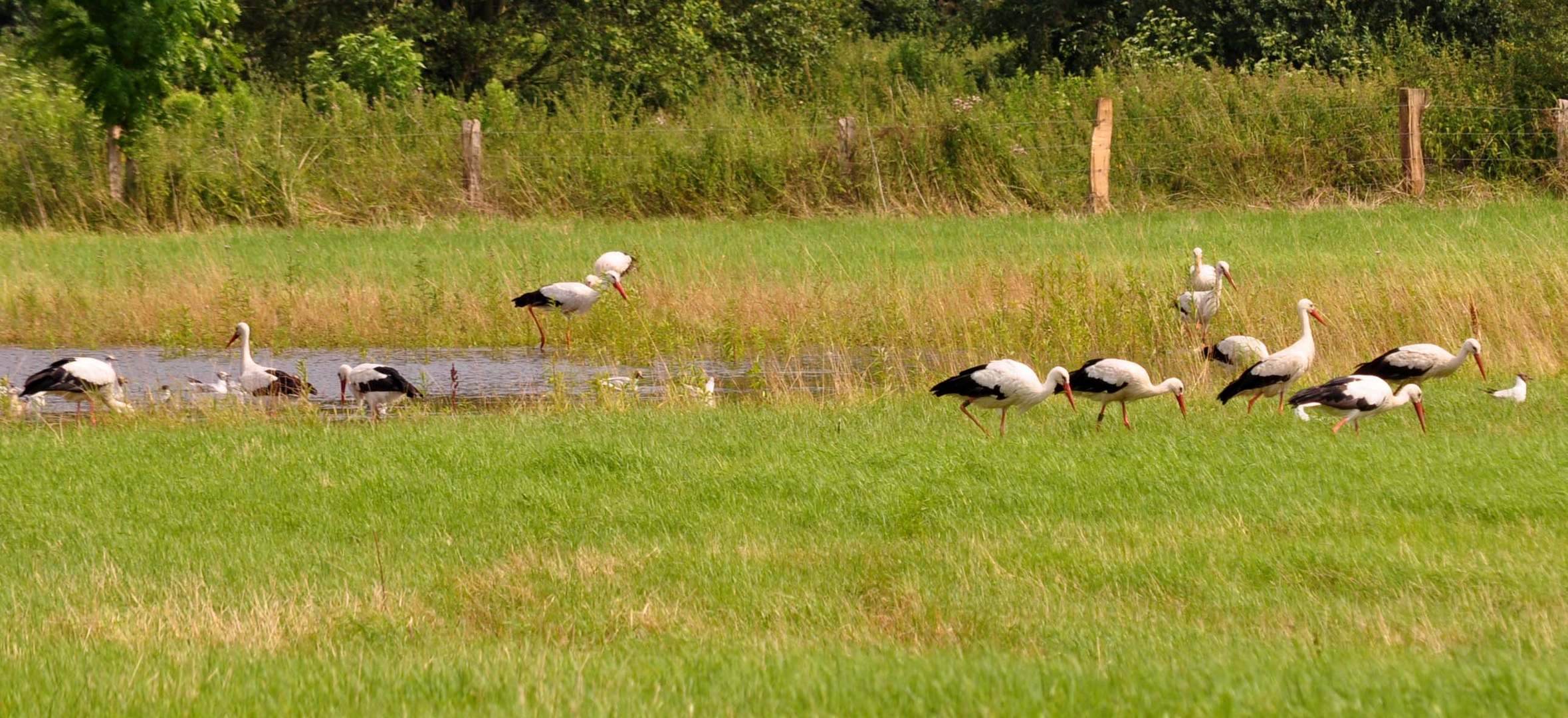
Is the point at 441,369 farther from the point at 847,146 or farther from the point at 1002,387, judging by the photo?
the point at 847,146

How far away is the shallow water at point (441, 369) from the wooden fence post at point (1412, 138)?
42.5 feet

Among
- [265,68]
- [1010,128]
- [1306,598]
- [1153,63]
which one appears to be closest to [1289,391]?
[1306,598]

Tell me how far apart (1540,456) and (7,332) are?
44.5 ft

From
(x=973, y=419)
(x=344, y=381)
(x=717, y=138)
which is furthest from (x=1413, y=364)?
(x=717, y=138)

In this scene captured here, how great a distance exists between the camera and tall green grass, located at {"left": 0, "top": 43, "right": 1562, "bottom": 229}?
24.9 meters

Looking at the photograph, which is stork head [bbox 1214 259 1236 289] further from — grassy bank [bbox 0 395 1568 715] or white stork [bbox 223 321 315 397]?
white stork [bbox 223 321 315 397]

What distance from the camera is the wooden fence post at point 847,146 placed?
2539cm

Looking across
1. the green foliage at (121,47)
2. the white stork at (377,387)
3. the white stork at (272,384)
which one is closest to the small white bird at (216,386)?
the white stork at (272,384)

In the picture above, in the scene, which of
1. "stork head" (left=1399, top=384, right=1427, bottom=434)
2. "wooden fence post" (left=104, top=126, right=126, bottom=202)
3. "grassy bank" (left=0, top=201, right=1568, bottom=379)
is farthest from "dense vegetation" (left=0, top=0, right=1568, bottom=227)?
"stork head" (left=1399, top=384, right=1427, bottom=434)

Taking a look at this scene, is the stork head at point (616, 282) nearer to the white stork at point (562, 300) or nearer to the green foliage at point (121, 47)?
the white stork at point (562, 300)

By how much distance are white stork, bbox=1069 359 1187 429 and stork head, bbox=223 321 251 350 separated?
6611 millimetres

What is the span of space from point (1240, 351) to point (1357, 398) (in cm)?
262

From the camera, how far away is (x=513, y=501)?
8.68 meters

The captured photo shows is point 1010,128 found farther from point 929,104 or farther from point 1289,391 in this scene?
point 1289,391
